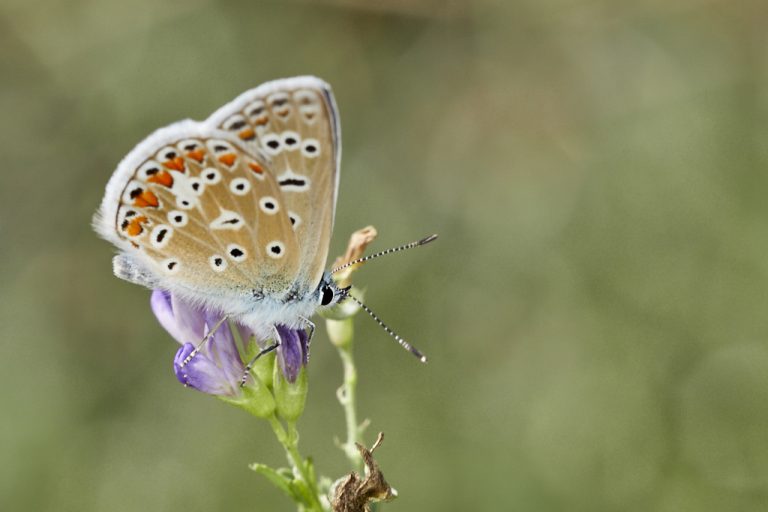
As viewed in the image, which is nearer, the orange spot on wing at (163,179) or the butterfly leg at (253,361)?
the butterfly leg at (253,361)

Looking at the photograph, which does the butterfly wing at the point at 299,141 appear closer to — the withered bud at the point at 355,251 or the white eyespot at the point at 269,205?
the white eyespot at the point at 269,205

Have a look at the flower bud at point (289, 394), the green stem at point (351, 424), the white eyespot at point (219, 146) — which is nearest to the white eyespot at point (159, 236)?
the white eyespot at point (219, 146)

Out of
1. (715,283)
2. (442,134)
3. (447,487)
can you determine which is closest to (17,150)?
(442,134)

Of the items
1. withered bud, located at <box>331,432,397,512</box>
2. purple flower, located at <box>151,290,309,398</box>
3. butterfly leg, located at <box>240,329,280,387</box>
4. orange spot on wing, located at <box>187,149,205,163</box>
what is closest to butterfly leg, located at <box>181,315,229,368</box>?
purple flower, located at <box>151,290,309,398</box>

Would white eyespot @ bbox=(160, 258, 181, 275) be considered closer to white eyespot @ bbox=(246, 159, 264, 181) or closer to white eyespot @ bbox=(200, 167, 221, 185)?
white eyespot @ bbox=(200, 167, 221, 185)

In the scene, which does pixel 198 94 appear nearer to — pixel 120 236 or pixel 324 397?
pixel 324 397

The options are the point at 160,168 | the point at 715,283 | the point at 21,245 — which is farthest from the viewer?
the point at 21,245
